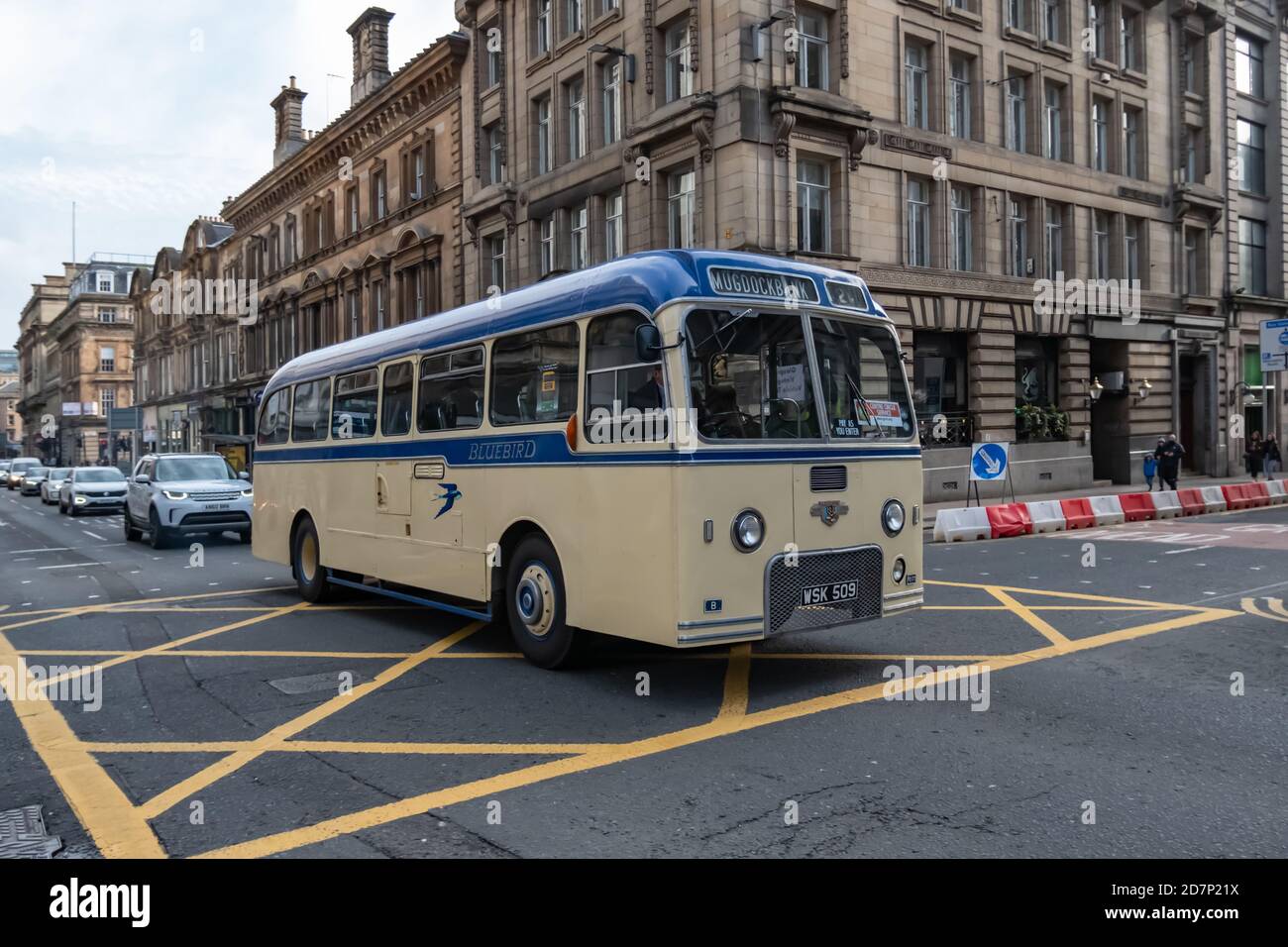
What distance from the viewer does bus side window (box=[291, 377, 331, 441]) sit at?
1185 cm

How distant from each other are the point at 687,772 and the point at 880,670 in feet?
9.26

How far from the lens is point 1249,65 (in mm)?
38844

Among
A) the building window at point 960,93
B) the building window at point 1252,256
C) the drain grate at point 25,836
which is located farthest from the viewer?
the building window at point 1252,256

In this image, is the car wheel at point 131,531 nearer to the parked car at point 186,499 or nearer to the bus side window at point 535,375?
the parked car at point 186,499

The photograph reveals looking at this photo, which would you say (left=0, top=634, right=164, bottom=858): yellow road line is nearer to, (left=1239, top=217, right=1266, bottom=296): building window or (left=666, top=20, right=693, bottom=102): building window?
(left=666, top=20, right=693, bottom=102): building window

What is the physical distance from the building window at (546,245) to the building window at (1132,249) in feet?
61.1

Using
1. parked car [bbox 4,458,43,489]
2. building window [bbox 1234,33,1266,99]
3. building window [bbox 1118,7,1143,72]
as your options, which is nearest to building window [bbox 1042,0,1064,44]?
building window [bbox 1118,7,1143,72]

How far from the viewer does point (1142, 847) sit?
13.9 feet

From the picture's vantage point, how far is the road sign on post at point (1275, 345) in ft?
96.2

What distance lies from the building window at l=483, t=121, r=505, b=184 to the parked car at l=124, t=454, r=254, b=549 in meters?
14.6

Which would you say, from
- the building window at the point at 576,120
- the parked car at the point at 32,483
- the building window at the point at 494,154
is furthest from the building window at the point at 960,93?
the parked car at the point at 32,483

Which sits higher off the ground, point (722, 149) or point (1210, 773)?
point (722, 149)

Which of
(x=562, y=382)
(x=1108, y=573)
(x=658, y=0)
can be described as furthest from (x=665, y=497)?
(x=658, y=0)
